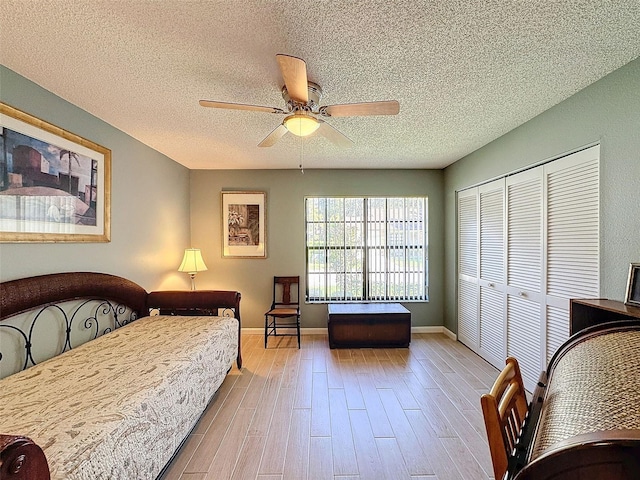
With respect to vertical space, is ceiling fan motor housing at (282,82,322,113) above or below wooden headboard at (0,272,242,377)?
above

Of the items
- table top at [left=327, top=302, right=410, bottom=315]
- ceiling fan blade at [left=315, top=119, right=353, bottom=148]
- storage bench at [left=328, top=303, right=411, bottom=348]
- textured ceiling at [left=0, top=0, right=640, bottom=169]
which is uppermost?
textured ceiling at [left=0, top=0, right=640, bottom=169]

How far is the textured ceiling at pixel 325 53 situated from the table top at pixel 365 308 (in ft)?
7.88

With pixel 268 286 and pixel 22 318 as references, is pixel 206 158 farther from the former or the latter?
pixel 22 318

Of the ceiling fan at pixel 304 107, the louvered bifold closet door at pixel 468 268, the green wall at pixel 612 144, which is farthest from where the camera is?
the louvered bifold closet door at pixel 468 268

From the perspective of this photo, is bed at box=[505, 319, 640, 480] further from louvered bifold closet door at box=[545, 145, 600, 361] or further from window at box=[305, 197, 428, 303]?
window at box=[305, 197, 428, 303]

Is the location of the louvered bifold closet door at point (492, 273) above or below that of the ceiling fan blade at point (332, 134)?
below

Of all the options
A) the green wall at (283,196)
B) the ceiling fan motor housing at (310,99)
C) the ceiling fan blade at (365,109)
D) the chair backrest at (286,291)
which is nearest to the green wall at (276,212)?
the green wall at (283,196)

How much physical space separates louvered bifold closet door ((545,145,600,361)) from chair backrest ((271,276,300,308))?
312 centimetres

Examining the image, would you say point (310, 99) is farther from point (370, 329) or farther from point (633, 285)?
point (370, 329)

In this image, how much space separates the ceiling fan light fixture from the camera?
2.05 meters

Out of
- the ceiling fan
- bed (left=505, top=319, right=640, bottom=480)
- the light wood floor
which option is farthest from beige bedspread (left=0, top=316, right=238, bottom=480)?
the ceiling fan

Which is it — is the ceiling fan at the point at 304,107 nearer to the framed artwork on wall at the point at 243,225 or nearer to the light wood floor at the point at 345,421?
the light wood floor at the point at 345,421

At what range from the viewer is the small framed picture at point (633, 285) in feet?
5.93

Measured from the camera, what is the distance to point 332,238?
15.7ft
